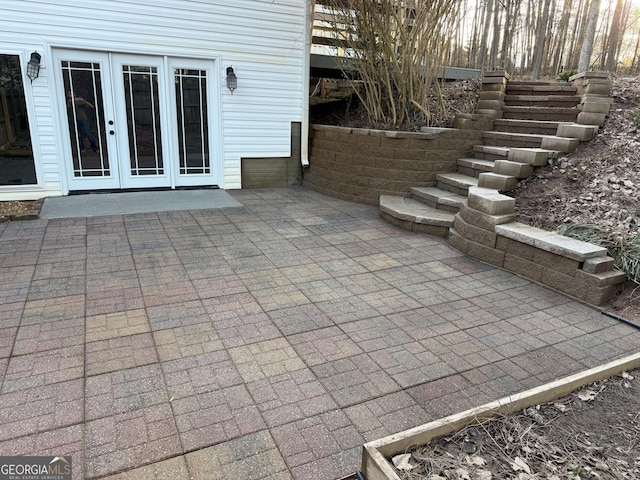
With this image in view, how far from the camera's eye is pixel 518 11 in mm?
11391

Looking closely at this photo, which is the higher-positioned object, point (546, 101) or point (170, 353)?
point (546, 101)

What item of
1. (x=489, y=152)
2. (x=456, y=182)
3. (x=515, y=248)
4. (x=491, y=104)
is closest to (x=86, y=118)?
(x=456, y=182)

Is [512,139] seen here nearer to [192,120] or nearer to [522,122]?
[522,122]

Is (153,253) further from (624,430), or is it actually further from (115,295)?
(624,430)

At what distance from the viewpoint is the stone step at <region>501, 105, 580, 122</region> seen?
604 centimetres

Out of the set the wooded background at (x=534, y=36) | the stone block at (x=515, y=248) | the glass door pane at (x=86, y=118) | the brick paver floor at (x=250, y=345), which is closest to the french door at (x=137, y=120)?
the glass door pane at (x=86, y=118)

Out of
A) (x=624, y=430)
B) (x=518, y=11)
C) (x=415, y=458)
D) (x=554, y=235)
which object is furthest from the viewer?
(x=518, y=11)

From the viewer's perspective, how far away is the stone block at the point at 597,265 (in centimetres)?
349

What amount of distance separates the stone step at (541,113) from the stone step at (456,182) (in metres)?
1.36

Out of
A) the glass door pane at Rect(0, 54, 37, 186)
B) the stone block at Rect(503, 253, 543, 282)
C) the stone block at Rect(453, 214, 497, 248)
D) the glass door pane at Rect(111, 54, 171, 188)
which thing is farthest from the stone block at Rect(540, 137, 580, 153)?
the glass door pane at Rect(0, 54, 37, 186)

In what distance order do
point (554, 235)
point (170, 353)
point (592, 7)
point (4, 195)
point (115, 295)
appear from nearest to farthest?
point (170, 353) → point (115, 295) → point (554, 235) → point (4, 195) → point (592, 7)

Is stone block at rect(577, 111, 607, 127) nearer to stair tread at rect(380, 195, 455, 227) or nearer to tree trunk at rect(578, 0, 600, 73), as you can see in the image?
stair tread at rect(380, 195, 455, 227)

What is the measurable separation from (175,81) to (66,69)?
140 cm

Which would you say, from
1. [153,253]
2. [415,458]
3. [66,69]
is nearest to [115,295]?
[153,253]
